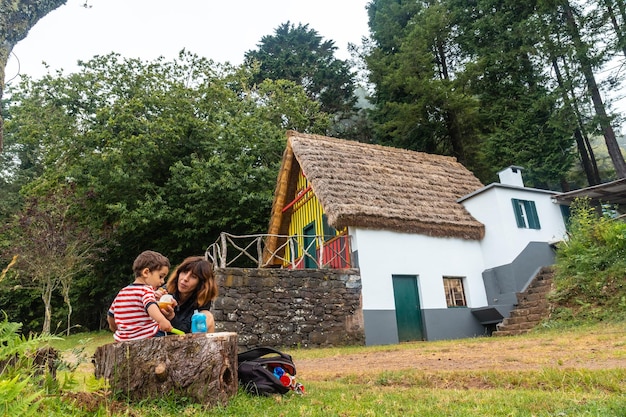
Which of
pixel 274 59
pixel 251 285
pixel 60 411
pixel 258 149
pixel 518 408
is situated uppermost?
pixel 274 59

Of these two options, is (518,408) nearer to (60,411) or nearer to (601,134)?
(60,411)

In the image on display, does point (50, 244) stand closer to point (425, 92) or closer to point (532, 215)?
point (532, 215)

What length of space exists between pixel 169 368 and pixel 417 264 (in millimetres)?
9193

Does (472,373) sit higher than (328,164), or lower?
lower

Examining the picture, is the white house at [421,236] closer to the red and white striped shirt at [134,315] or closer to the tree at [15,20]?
the red and white striped shirt at [134,315]

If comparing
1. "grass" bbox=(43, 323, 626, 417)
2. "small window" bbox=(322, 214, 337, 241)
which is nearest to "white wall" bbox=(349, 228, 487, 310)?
"small window" bbox=(322, 214, 337, 241)

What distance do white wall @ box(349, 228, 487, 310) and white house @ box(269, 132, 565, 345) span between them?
3 centimetres

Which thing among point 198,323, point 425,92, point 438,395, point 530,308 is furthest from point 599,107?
point 198,323

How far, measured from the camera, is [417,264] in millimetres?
11312

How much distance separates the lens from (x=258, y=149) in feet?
57.4

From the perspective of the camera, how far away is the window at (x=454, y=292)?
38.5 feet

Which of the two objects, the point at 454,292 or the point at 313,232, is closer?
the point at 454,292

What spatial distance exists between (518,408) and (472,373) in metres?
1.60

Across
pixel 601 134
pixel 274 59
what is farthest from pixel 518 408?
pixel 274 59
